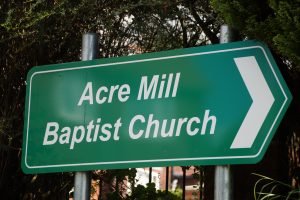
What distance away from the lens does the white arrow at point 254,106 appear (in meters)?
2.03

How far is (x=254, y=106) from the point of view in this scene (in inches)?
80.9

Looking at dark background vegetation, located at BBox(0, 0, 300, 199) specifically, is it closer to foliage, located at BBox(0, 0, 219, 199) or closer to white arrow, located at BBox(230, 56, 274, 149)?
foliage, located at BBox(0, 0, 219, 199)

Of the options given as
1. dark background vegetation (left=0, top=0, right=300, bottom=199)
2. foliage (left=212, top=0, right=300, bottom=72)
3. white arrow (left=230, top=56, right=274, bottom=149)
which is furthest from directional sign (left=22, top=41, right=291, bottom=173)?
dark background vegetation (left=0, top=0, right=300, bottom=199)

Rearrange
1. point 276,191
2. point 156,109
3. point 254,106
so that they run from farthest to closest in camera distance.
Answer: point 276,191
point 156,109
point 254,106

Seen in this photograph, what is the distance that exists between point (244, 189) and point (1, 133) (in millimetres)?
2187

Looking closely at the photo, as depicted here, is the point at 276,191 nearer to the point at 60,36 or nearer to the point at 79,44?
the point at 79,44

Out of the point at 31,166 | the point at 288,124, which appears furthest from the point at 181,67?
the point at 288,124

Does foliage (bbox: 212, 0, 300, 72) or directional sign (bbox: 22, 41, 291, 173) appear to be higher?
foliage (bbox: 212, 0, 300, 72)

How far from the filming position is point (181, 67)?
227 centimetres

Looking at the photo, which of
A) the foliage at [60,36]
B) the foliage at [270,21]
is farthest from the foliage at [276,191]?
the foliage at [60,36]

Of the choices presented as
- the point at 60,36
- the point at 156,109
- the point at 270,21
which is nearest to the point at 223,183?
the point at 156,109

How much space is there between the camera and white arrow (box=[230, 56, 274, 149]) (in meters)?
2.03

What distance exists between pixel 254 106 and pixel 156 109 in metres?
0.43

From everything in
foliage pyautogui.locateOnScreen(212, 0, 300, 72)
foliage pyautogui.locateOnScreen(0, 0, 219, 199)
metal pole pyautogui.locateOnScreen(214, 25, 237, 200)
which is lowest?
metal pole pyautogui.locateOnScreen(214, 25, 237, 200)
